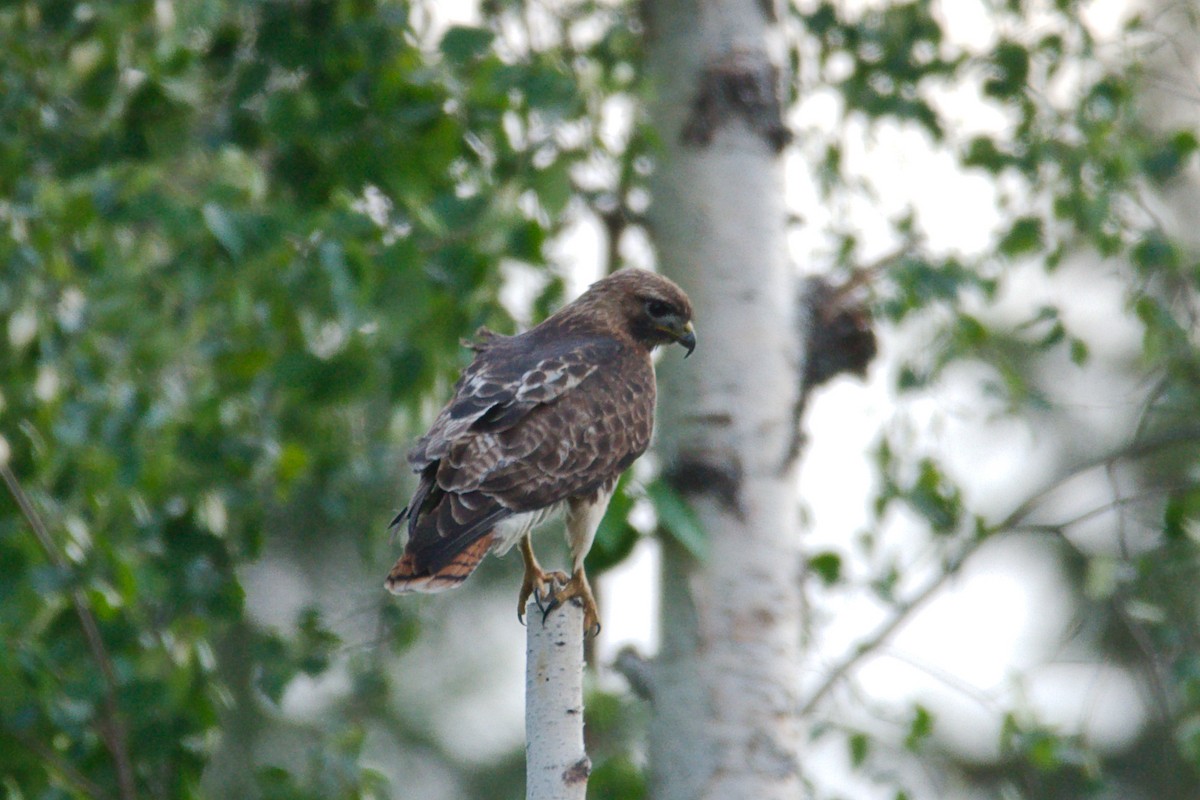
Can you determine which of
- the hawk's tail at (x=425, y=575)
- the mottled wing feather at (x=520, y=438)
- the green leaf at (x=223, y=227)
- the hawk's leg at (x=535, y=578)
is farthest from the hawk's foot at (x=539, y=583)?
the green leaf at (x=223, y=227)

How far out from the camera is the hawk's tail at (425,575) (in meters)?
2.39

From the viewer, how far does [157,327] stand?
3777mm

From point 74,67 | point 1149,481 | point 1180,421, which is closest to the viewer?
point 74,67

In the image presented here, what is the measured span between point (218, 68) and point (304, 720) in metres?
3.33

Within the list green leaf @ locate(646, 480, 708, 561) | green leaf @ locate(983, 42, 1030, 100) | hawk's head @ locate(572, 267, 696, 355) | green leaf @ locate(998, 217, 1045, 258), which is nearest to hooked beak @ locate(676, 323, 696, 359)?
hawk's head @ locate(572, 267, 696, 355)

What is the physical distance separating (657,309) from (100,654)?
1.51 m

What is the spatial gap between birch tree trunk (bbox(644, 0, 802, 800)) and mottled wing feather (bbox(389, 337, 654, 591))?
0.41 metres

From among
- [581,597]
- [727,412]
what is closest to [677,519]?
[727,412]

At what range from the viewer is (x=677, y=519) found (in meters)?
3.39

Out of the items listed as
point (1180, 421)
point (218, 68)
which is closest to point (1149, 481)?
point (1180, 421)

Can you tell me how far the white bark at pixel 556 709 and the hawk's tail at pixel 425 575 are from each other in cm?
19

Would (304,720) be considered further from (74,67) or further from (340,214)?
(340,214)

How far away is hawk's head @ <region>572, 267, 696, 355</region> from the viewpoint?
347 centimetres

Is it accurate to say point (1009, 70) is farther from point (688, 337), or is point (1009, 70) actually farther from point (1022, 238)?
point (688, 337)
